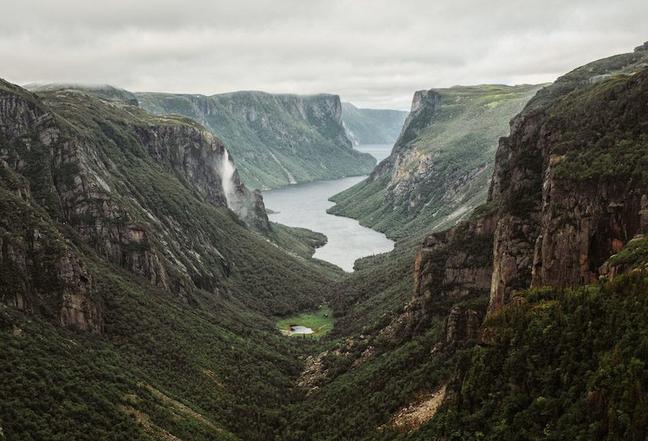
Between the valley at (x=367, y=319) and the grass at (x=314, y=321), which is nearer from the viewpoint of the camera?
the valley at (x=367, y=319)

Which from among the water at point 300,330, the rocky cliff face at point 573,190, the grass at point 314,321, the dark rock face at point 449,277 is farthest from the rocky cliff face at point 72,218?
the rocky cliff face at point 573,190

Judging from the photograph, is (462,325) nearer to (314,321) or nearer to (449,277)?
(449,277)

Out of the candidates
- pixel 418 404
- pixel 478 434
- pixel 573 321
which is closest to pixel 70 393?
pixel 418 404

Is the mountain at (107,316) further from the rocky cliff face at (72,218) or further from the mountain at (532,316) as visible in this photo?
the mountain at (532,316)

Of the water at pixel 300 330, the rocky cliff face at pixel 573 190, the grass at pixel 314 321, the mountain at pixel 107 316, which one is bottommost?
the water at pixel 300 330

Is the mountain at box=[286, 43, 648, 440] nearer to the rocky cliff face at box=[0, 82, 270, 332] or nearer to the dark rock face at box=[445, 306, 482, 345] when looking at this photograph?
the dark rock face at box=[445, 306, 482, 345]
